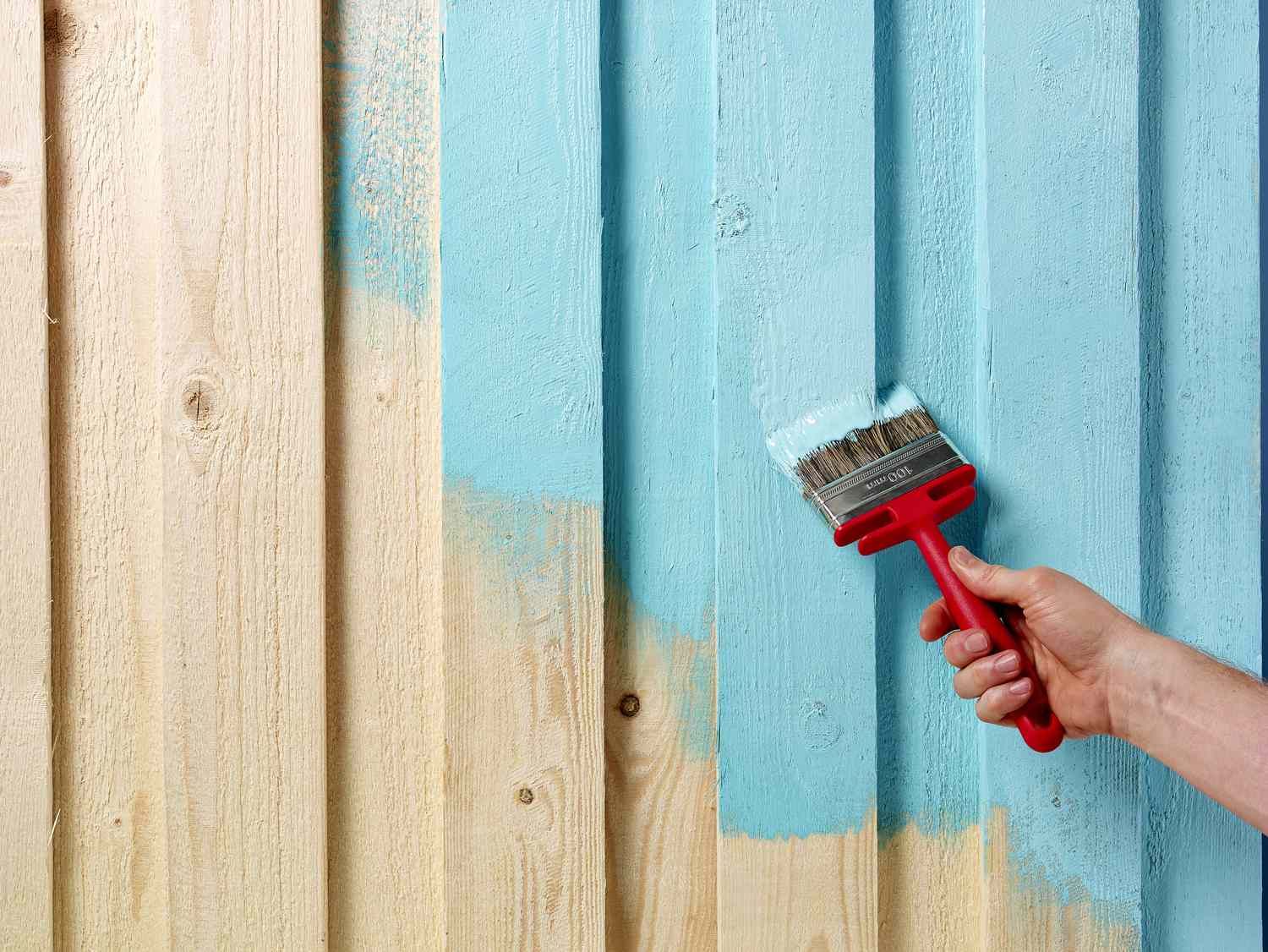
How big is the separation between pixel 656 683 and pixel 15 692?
24.9 inches

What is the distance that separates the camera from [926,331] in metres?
0.83

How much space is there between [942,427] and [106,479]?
2.79ft

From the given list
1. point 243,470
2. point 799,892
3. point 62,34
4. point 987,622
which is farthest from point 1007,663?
point 62,34

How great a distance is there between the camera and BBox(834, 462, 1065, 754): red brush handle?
742mm

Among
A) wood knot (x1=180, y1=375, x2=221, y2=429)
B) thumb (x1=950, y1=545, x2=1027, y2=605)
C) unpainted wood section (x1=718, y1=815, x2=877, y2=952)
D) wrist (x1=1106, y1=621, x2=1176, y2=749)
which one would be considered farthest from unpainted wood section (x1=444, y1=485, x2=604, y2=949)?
wrist (x1=1106, y1=621, x2=1176, y2=749)

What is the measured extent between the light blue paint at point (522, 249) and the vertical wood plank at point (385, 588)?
0.13 feet

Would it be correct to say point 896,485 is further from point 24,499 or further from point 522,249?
point 24,499

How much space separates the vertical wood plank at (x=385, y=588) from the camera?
0.80m

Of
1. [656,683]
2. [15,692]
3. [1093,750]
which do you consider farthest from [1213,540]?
[15,692]

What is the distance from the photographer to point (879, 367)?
82 centimetres

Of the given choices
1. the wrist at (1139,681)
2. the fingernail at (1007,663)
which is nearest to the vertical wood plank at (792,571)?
the fingernail at (1007,663)

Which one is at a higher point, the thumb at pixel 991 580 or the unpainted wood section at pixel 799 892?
the thumb at pixel 991 580

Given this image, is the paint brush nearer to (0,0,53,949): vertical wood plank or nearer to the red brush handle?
the red brush handle

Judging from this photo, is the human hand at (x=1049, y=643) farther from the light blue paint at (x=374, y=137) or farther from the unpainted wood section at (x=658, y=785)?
the light blue paint at (x=374, y=137)
